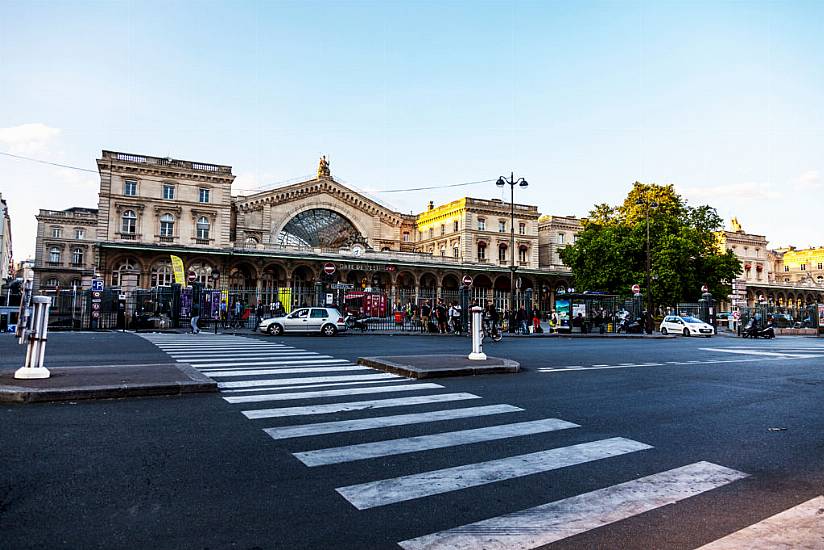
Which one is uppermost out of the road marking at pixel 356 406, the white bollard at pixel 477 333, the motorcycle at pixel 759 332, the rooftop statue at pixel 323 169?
the rooftop statue at pixel 323 169

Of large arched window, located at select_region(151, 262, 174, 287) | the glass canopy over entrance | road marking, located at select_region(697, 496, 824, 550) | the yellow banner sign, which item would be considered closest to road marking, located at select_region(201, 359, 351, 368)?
road marking, located at select_region(697, 496, 824, 550)

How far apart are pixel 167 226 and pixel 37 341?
46.0m

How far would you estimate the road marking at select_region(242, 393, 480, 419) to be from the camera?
638cm

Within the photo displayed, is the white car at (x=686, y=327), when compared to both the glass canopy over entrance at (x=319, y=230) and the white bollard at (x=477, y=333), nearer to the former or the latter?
the white bollard at (x=477, y=333)

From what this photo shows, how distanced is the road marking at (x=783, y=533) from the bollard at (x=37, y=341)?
8.57 metres

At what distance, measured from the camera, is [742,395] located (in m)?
8.30

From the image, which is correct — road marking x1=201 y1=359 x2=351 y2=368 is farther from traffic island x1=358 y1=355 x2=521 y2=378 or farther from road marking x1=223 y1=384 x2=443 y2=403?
road marking x1=223 y1=384 x2=443 y2=403

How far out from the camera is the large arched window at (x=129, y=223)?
4869 centimetres

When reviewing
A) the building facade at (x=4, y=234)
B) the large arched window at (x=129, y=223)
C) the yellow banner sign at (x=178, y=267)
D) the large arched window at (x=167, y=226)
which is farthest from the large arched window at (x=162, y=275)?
the building facade at (x=4, y=234)

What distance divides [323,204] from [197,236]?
1592 centimetres

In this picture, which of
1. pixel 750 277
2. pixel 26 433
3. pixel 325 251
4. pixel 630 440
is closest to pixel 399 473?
pixel 630 440

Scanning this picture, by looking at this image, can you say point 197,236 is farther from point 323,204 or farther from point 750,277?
point 750,277

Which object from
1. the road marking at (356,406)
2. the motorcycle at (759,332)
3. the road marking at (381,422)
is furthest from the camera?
the motorcycle at (759,332)

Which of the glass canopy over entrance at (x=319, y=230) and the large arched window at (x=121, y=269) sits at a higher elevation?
the glass canopy over entrance at (x=319, y=230)
